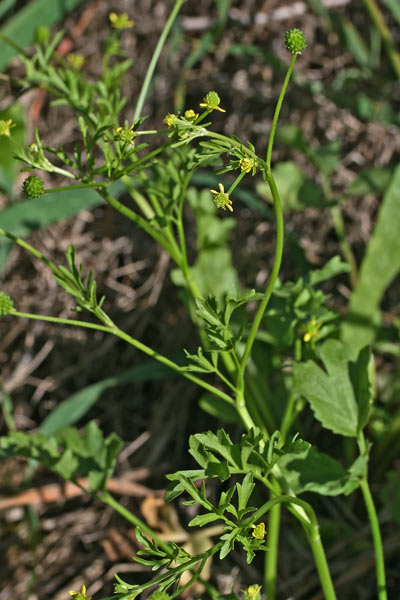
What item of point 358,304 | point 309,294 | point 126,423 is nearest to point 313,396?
point 309,294

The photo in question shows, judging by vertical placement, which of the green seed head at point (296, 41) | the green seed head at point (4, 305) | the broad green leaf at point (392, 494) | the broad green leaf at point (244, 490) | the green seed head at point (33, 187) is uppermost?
the green seed head at point (33, 187)

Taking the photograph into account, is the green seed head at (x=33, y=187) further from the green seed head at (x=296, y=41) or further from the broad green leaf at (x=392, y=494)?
the broad green leaf at (x=392, y=494)

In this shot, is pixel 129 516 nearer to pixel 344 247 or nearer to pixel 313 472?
pixel 313 472

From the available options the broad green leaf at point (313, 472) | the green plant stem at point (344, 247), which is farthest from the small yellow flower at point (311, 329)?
the green plant stem at point (344, 247)

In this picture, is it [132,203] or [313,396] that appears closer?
[313,396]

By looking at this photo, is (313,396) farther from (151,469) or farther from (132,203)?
(132,203)

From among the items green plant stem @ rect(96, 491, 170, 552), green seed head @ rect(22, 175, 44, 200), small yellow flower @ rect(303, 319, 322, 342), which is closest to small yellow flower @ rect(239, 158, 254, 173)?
green seed head @ rect(22, 175, 44, 200)
